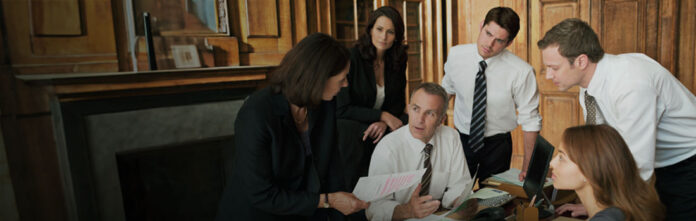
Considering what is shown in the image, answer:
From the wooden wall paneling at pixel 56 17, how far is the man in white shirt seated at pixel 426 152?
5.81 feet

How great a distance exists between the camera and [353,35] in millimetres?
3883

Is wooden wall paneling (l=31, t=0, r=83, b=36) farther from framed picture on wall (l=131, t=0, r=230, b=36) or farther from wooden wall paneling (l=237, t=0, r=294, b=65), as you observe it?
wooden wall paneling (l=237, t=0, r=294, b=65)

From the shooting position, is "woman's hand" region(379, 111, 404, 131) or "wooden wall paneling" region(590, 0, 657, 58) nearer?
"woman's hand" region(379, 111, 404, 131)

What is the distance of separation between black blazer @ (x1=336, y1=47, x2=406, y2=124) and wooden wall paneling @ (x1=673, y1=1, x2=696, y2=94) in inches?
95.6

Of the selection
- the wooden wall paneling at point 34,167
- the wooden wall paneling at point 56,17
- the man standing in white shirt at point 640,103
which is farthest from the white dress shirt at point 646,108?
the wooden wall paneling at point 34,167

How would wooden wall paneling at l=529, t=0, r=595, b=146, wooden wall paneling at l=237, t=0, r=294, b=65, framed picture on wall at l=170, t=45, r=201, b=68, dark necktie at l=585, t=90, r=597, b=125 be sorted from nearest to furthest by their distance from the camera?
dark necktie at l=585, t=90, r=597, b=125 < framed picture on wall at l=170, t=45, r=201, b=68 < wooden wall paneling at l=237, t=0, r=294, b=65 < wooden wall paneling at l=529, t=0, r=595, b=146

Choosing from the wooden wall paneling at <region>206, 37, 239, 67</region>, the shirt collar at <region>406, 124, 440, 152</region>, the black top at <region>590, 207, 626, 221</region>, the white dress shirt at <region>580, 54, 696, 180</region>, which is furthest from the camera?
the wooden wall paneling at <region>206, 37, 239, 67</region>

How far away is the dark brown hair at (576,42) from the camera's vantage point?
5.38 ft

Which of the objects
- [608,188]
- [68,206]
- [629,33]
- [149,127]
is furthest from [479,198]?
[629,33]

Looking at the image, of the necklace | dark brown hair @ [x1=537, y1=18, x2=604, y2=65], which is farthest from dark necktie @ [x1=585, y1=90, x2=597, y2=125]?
the necklace

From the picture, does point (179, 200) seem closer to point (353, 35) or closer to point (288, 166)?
point (288, 166)

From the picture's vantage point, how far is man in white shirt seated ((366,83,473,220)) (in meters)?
1.87

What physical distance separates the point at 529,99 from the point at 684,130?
0.75 meters

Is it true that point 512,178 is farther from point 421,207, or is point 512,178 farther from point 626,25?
point 626,25
